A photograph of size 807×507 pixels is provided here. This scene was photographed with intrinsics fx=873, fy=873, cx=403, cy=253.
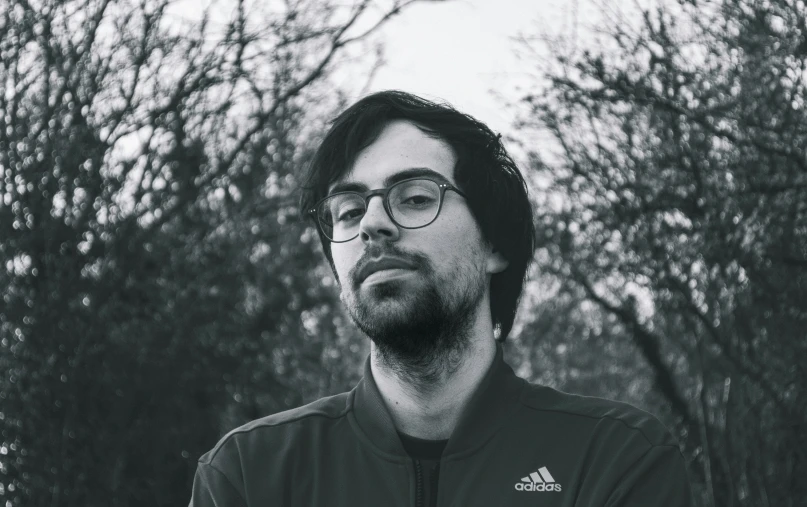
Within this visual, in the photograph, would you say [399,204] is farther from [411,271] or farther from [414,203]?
[411,271]

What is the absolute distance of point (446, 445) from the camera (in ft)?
8.16

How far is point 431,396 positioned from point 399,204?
1.91 feet

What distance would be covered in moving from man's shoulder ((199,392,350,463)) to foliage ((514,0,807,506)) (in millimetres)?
2914

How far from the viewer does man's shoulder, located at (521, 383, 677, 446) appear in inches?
94.1

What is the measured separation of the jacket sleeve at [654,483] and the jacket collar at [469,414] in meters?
0.40

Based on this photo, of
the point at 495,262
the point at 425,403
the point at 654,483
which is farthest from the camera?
the point at 495,262

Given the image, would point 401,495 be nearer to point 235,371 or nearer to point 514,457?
point 514,457

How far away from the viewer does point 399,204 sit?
104 inches

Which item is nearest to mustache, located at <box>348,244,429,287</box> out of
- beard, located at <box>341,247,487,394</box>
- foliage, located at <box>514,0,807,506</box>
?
beard, located at <box>341,247,487,394</box>

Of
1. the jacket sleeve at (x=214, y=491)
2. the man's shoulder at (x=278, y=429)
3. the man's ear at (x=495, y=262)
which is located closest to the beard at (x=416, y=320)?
the man's shoulder at (x=278, y=429)

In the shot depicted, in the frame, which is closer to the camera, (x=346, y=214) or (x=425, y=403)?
(x=425, y=403)

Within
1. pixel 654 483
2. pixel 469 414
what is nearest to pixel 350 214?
pixel 469 414

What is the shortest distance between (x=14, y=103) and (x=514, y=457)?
4.22 m

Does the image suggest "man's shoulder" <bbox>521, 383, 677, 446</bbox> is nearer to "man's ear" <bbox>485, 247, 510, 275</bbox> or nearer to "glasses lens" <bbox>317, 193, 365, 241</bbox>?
"man's ear" <bbox>485, 247, 510, 275</bbox>
